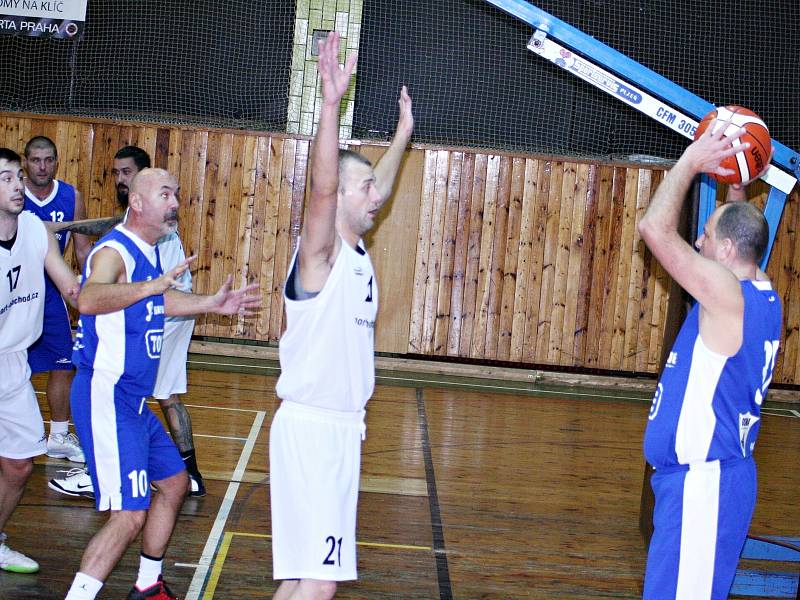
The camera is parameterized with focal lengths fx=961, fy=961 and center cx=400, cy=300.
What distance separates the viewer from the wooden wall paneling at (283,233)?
36.5 ft

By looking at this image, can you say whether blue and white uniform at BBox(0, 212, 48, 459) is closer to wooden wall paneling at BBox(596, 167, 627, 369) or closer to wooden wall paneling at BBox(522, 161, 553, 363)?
wooden wall paneling at BBox(522, 161, 553, 363)

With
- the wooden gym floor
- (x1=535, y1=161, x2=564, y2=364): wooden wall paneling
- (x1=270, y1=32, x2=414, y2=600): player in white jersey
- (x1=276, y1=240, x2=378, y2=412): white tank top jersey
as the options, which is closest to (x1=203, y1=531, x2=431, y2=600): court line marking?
the wooden gym floor

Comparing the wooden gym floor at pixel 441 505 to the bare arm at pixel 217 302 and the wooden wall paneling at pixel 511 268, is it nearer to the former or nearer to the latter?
the bare arm at pixel 217 302

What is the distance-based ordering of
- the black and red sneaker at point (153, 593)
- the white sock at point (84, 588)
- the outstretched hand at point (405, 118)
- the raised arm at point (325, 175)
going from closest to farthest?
the raised arm at point (325, 175) → the white sock at point (84, 588) → the black and red sneaker at point (153, 593) → the outstretched hand at point (405, 118)

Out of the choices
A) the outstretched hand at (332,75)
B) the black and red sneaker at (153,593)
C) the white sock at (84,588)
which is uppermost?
the outstretched hand at (332,75)

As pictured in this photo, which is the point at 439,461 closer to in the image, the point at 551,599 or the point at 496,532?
the point at 496,532

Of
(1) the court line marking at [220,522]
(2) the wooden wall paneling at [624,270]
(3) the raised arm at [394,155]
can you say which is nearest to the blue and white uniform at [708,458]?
(3) the raised arm at [394,155]

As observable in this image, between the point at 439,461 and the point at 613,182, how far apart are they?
202 inches

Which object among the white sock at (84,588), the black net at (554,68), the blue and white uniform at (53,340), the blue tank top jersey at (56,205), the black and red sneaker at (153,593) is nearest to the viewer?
the white sock at (84,588)

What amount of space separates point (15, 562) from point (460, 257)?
23.9ft

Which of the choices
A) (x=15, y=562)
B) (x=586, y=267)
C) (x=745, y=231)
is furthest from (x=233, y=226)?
(x=745, y=231)

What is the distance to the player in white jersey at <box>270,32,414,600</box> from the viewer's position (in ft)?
10.7

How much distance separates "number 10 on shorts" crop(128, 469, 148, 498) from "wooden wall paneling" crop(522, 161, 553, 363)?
766cm

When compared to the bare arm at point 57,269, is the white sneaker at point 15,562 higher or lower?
lower
